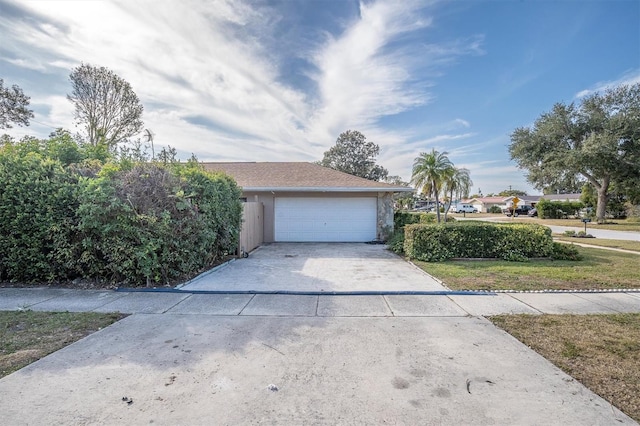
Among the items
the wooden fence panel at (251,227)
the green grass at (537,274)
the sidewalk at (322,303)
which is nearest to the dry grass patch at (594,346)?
the sidewalk at (322,303)

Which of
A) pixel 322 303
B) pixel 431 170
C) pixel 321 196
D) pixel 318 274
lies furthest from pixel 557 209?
pixel 322 303

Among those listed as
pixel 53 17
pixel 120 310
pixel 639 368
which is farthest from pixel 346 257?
pixel 53 17

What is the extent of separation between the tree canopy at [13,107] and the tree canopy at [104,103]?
229 centimetres

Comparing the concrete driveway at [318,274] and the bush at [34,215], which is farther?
the concrete driveway at [318,274]

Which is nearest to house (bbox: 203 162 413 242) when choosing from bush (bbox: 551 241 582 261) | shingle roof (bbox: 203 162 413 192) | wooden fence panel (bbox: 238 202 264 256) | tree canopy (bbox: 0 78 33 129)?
shingle roof (bbox: 203 162 413 192)

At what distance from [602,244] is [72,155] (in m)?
19.2

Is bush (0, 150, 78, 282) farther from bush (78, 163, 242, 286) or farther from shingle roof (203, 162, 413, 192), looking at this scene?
shingle roof (203, 162, 413, 192)

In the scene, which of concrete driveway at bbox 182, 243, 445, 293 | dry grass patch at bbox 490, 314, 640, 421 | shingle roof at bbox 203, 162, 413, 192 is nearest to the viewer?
dry grass patch at bbox 490, 314, 640, 421

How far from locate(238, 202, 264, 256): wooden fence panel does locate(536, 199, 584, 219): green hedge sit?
113 feet

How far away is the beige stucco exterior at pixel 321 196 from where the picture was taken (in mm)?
13242

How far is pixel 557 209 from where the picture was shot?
109 ft

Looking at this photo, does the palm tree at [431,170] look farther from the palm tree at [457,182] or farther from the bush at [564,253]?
the bush at [564,253]

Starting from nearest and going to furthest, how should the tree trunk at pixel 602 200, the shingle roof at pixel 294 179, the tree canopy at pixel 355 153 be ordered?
1. the shingle roof at pixel 294 179
2. the tree trunk at pixel 602 200
3. the tree canopy at pixel 355 153

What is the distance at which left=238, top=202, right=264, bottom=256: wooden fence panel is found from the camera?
9.95 m
